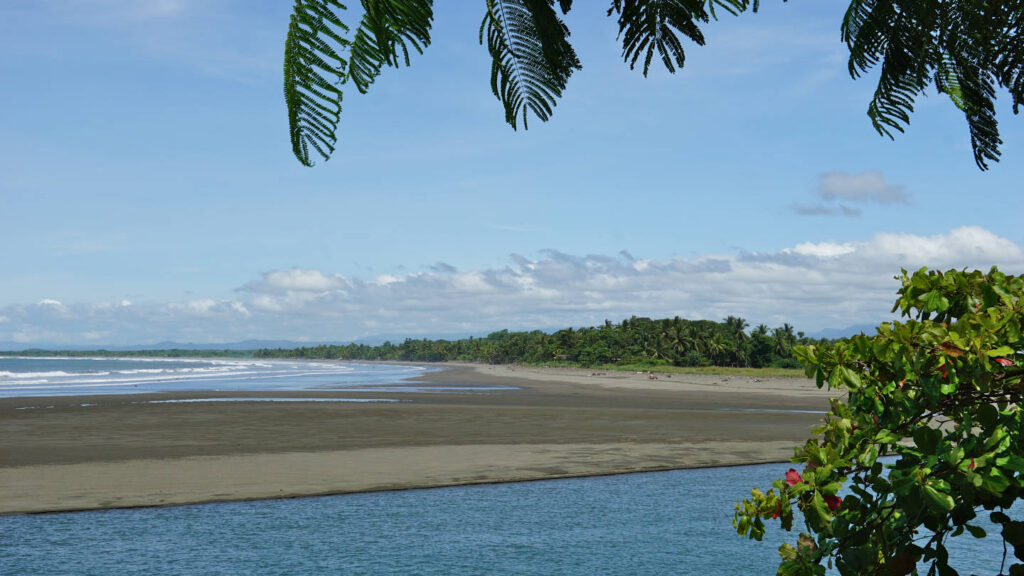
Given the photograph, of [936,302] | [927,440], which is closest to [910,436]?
[927,440]

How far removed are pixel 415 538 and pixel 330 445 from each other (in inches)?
420

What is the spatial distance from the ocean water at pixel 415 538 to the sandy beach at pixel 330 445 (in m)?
1.37

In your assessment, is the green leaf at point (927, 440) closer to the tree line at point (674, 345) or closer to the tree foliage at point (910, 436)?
the tree foliage at point (910, 436)

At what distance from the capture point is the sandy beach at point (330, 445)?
1623 centimetres

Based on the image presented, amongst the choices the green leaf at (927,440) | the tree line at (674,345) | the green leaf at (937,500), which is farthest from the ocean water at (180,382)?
the green leaf at (937,500)

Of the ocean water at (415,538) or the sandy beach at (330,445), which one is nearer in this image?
the ocean water at (415,538)

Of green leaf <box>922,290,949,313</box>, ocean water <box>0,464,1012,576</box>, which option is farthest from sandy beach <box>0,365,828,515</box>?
green leaf <box>922,290,949,313</box>

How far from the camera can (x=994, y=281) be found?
4312mm

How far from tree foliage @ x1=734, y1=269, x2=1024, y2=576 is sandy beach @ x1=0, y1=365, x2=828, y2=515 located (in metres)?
13.1

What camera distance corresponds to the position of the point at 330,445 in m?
22.4

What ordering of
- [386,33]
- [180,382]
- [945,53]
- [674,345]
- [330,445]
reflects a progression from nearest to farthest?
[386,33]
[945,53]
[330,445]
[180,382]
[674,345]

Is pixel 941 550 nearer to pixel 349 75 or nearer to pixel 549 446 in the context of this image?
pixel 349 75

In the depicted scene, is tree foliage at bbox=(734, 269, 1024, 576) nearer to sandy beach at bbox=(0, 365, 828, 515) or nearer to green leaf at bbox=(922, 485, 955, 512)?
green leaf at bbox=(922, 485, 955, 512)

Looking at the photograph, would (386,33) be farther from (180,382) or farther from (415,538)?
(180,382)
